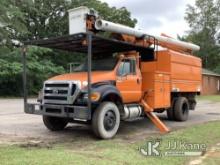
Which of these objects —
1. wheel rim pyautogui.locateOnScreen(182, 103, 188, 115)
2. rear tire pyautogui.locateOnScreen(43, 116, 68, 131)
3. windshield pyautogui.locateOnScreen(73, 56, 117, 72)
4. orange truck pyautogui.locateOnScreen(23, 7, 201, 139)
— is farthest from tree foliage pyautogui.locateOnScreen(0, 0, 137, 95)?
rear tire pyautogui.locateOnScreen(43, 116, 68, 131)

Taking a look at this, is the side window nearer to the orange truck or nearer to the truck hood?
the orange truck

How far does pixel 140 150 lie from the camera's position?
8.89 meters

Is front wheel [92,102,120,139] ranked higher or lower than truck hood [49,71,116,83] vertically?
lower

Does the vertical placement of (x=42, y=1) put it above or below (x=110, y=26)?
above

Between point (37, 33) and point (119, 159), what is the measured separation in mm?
39050

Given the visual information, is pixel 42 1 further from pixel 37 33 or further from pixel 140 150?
pixel 140 150

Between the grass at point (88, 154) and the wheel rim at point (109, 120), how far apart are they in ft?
2.17

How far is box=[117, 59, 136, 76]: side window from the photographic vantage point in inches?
469

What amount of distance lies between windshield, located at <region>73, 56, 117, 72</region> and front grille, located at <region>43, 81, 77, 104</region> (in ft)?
4.90

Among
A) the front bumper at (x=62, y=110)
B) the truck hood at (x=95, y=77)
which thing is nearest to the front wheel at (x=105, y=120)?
the front bumper at (x=62, y=110)

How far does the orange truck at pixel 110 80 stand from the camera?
34.7ft

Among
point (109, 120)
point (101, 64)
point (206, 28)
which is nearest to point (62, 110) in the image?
point (109, 120)

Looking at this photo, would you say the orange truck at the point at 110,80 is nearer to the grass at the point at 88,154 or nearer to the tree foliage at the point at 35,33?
the grass at the point at 88,154

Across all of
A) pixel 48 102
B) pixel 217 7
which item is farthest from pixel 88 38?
pixel 217 7
